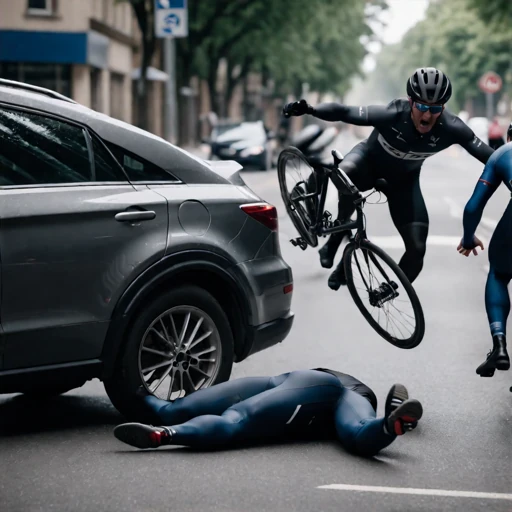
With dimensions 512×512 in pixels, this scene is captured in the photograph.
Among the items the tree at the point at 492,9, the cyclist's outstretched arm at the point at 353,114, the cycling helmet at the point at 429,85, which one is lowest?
the cyclist's outstretched arm at the point at 353,114

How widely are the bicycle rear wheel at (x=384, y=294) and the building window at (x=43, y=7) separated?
3358 centimetres

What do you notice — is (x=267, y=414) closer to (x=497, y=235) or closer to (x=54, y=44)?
(x=497, y=235)

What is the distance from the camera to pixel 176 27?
2630 cm

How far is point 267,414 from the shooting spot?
5.80m

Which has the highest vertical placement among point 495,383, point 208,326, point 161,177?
point 161,177

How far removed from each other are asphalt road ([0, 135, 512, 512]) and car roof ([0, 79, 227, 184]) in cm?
136

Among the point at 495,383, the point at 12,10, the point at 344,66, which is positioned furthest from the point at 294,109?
the point at 344,66

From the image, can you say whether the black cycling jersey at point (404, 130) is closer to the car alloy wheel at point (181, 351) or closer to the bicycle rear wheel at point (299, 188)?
the bicycle rear wheel at point (299, 188)

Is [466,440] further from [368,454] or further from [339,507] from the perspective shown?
[339,507]

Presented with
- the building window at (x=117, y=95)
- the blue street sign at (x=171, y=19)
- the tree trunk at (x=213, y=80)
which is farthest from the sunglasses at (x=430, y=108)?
the tree trunk at (x=213, y=80)

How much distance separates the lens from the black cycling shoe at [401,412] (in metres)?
5.19

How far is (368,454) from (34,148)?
215 centimetres

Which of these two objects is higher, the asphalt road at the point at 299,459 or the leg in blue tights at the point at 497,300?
the leg in blue tights at the point at 497,300

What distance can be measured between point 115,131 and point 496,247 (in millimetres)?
2266
